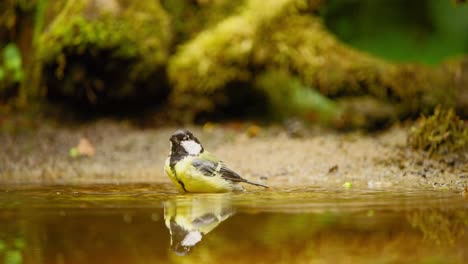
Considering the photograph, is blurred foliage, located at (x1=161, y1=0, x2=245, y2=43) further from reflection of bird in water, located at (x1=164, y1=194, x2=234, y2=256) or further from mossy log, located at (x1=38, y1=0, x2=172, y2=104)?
reflection of bird in water, located at (x1=164, y1=194, x2=234, y2=256)

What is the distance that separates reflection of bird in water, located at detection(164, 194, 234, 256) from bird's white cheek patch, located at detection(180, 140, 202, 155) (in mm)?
481

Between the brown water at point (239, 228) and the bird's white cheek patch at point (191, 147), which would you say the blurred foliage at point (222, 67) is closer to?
the bird's white cheek patch at point (191, 147)

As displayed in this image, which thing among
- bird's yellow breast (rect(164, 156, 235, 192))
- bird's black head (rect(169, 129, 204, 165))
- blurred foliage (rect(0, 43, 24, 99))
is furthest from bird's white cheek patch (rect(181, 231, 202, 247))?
blurred foliage (rect(0, 43, 24, 99))

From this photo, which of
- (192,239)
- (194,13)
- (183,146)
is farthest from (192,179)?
(194,13)

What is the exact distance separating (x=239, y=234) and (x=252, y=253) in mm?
389

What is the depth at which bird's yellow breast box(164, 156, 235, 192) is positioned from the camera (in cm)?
454

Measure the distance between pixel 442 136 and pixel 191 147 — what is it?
226 centimetres

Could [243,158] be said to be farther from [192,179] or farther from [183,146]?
[192,179]

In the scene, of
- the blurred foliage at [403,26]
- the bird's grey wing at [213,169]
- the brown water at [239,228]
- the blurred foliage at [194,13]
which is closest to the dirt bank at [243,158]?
the bird's grey wing at [213,169]

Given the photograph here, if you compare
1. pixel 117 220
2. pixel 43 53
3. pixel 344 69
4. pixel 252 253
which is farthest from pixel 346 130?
pixel 252 253

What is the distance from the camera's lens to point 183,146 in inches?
190

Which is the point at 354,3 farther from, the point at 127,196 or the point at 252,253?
the point at 252,253

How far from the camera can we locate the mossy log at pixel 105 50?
317 inches

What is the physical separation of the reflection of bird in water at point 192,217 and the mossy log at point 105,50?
4.21 meters
